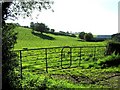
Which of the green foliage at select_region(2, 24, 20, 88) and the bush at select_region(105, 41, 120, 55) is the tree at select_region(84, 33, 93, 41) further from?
the green foliage at select_region(2, 24, 20, 88)

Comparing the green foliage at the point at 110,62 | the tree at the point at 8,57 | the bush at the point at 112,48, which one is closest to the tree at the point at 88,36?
the bush at the point at 112,48

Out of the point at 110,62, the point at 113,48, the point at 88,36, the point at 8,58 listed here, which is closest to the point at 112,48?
the point at 113,48

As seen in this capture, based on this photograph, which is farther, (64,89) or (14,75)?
(64,89)

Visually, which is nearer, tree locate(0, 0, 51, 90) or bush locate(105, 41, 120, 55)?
tree locate(0, 0, 51, 90)

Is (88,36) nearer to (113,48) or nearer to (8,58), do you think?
(113,48)

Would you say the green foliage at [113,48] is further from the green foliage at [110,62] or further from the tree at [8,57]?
the tree at [8,57]

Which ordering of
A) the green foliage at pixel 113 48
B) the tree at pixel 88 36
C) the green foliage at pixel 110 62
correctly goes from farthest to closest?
1. the tree at pixel 88 36
2. the green foliage at pixel 113 48
3. the green foliage at pixel 110 62

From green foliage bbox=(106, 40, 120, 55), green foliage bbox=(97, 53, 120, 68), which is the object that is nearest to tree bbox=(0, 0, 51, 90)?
green foliage bbox=(97, 53, 120, 68)

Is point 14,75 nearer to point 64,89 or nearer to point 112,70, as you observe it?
point 64,89

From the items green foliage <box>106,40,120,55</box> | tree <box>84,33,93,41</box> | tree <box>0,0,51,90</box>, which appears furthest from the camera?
tree <box>84,33,93,41</box>

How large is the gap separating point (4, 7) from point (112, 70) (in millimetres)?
8587

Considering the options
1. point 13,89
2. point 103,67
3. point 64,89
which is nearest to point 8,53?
point 13,89

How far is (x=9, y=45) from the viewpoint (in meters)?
9.23

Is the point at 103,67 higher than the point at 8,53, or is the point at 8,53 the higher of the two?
the point at 8,53
